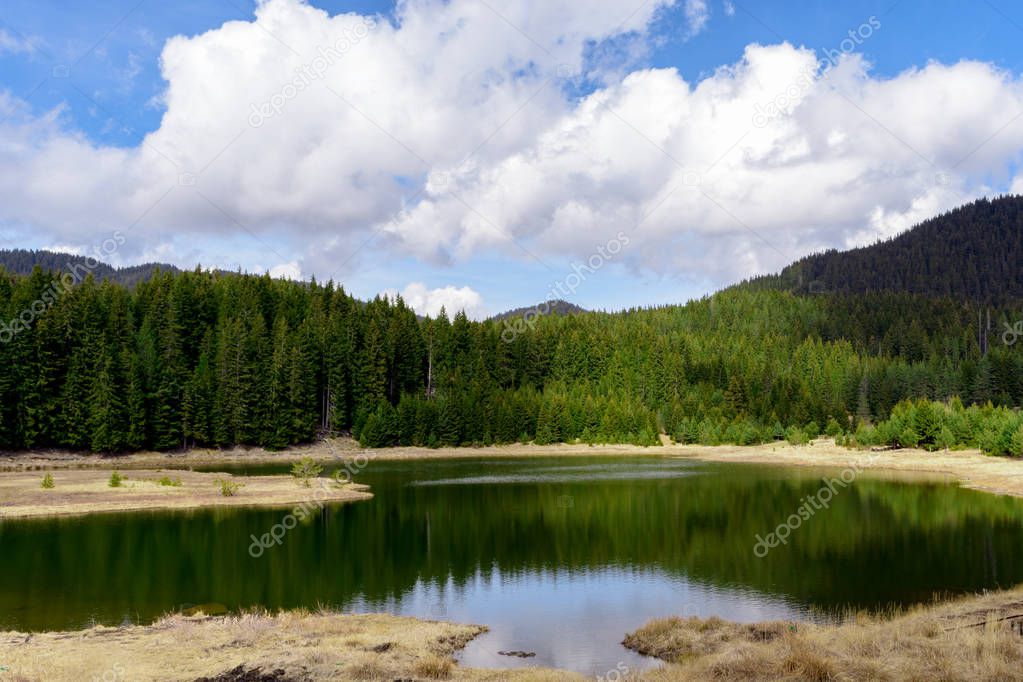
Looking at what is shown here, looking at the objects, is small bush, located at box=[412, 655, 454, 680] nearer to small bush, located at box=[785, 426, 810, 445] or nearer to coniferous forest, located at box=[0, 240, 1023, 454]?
coniferous forest, located at box=[0, 240, 1023, 454]

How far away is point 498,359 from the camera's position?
144 meters

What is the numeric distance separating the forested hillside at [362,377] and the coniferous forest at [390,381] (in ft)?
0.97

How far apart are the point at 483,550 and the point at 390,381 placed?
3813 inches

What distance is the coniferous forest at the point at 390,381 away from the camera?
307 ft

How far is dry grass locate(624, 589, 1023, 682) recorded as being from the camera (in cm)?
1681

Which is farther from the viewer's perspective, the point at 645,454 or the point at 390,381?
the point at 390,381

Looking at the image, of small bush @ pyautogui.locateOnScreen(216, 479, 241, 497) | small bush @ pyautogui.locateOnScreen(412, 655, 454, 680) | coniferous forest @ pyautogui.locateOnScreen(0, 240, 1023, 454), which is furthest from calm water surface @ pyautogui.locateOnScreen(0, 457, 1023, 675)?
coniferous forest @ pyautogui.locateOnScreen(0, 240, 1023, 454)

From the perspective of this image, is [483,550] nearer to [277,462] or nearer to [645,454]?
[277,462]

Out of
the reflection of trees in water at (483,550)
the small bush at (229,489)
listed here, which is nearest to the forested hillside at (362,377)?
the small bush at (229,489)

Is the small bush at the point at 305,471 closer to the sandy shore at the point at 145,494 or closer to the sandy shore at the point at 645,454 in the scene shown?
the sandy shore at the point at 145,494

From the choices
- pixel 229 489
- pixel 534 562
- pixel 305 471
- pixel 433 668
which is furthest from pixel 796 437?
pixel 433 668

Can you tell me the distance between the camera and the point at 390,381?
134 m

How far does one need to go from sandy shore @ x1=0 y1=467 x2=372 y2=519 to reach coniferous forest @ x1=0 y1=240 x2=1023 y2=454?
3127 centimetres

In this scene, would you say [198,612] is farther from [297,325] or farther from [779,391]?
[779,391]
